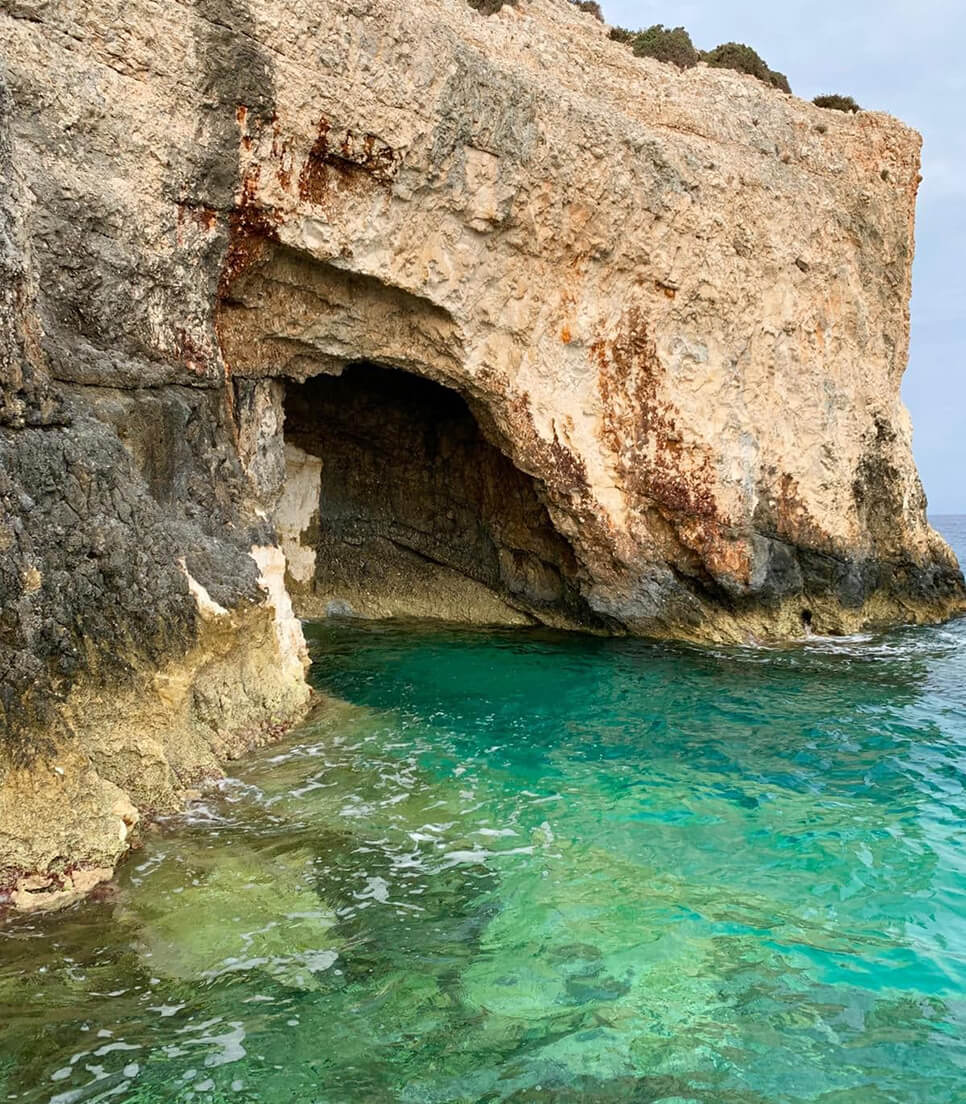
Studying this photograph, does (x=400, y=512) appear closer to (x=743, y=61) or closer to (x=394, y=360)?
(x=394, y=360)

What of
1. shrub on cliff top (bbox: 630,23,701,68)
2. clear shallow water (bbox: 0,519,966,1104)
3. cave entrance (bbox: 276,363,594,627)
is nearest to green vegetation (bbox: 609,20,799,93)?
shrub on cliff top (bbox: 630,23,701,68)

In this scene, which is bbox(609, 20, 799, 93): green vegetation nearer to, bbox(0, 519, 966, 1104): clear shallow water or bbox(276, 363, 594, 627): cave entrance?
bbox(276, 363, 594, 627): cave entrance

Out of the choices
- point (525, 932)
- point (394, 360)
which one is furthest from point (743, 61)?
point (525, 932)

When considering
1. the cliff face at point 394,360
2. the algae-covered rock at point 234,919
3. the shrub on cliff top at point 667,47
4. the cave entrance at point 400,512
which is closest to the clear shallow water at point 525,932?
the algae-covered rock at point 234,919

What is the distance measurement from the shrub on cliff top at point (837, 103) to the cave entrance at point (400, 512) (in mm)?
10176

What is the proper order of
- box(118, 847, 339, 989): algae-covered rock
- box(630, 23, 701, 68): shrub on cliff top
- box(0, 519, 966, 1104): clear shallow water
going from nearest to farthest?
box(0, 519, 966, 1104): clear shallow water → box(118, 847, 339, 989): algae-covered rock → box(630, 23, 701, 68): shrub on cliff top

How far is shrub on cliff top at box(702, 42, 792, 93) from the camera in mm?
19609

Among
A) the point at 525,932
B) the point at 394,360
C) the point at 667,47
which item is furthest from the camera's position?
the point at 667,47

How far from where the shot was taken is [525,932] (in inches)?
251

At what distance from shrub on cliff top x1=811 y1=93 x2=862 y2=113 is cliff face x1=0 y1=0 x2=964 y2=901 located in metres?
1.50

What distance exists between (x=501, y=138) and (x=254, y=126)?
3.82 metres

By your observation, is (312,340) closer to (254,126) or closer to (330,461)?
(254,126)

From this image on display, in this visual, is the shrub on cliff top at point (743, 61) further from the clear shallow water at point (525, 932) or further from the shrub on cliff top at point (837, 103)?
the clear shallow water at point (525, 932)

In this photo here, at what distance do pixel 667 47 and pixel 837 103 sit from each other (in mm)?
4503
